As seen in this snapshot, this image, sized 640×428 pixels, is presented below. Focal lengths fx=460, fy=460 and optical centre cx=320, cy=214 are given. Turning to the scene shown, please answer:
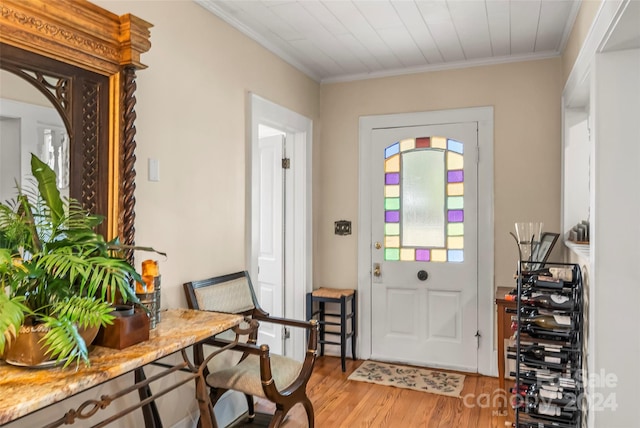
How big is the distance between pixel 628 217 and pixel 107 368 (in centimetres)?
211

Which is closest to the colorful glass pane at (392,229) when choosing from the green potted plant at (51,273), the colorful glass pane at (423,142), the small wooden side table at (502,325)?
the colorful glass pane at (423,142)

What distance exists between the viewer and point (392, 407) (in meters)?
3.04

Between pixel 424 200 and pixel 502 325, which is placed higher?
pixel 424 200

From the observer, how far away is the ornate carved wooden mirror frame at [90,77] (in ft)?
5.35

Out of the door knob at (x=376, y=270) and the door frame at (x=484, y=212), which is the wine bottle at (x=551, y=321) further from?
the door knob at (x=376, y=270)

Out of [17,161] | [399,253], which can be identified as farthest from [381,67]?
[17,161]

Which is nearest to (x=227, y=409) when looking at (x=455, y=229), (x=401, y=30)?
(x=455, y=229)

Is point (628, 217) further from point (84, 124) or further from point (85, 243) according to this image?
point (84, 124)

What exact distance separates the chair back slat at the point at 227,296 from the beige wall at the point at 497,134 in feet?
4.49

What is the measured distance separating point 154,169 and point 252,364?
1149mm

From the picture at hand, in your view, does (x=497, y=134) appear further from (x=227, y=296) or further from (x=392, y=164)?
(x=227, y=296)

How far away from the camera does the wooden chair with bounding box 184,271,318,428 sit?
84.5 inches

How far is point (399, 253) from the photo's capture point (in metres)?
3.90

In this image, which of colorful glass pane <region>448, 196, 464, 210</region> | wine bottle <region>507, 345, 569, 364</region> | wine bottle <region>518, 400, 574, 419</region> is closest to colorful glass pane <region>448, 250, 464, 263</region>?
colorful glass pane <region>448, 196, 464, 210</region>
